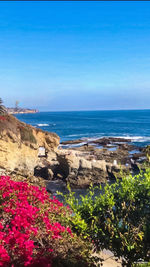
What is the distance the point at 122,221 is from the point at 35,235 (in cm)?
294

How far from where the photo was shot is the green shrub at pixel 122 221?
27.2 feet

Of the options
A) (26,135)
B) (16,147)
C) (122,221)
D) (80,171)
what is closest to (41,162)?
(80,171)

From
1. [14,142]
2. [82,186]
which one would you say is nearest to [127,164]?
[82,186]

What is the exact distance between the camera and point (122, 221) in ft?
28.7

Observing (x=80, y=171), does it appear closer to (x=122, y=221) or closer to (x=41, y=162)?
(x=41, y=162)

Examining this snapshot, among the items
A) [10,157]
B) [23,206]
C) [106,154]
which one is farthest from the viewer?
[106,154]

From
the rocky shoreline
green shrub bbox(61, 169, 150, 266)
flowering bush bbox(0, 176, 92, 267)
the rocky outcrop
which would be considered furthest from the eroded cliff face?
green shrub bbox(61, 169, 150, 266)

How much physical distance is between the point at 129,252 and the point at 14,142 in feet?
71.3

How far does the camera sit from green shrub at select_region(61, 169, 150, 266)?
8.28 metres

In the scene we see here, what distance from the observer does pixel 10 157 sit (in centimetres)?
2777

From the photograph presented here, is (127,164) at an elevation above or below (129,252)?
below

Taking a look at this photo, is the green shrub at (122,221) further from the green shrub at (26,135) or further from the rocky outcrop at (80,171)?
the rocky outcrop at (80,171)

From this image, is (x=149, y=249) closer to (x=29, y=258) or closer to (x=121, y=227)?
(x=121, y=227)

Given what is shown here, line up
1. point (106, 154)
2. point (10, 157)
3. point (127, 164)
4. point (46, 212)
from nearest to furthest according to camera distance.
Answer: point (46, 212) < point (10, 157) < point (127, 164) < point (106, 154)
